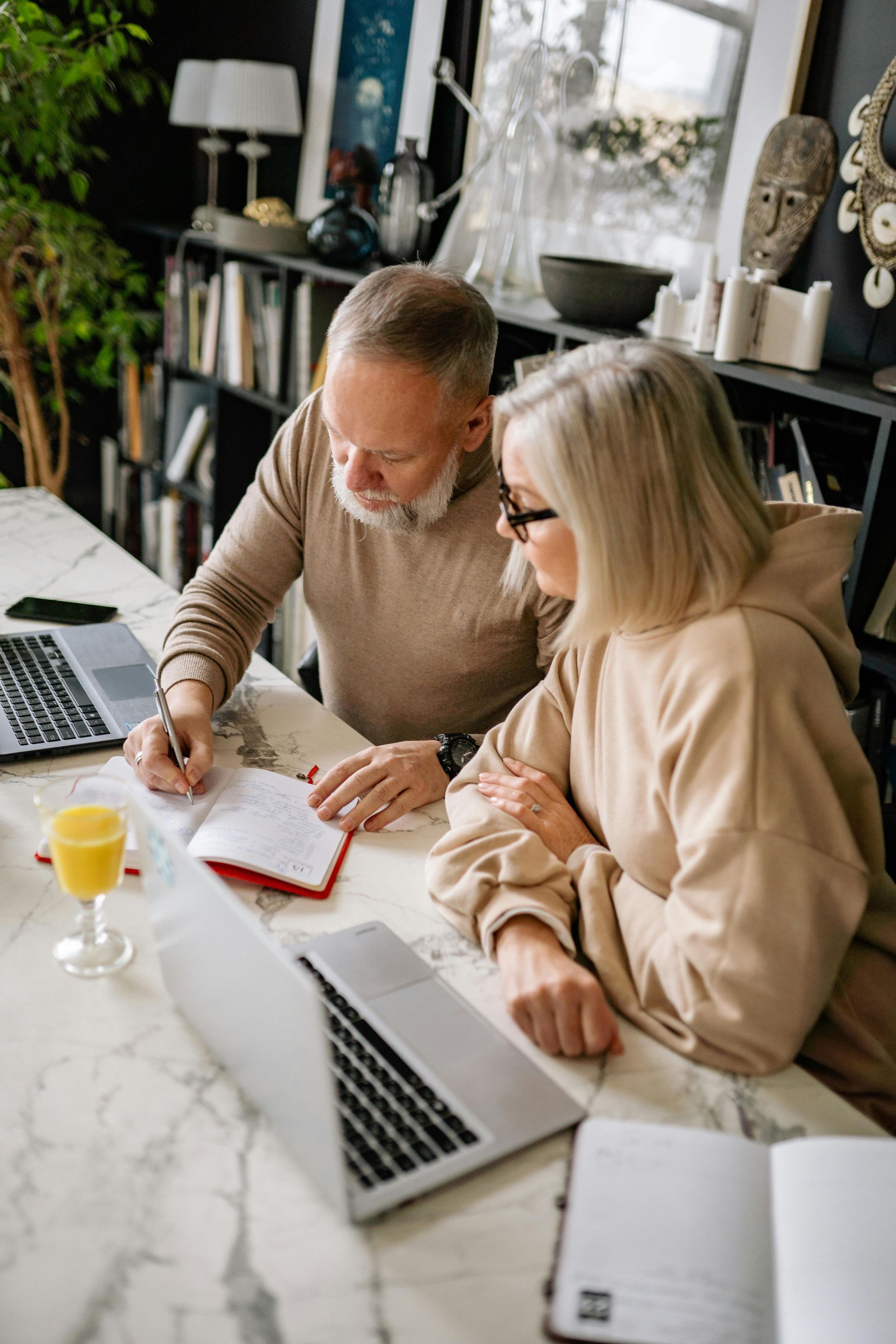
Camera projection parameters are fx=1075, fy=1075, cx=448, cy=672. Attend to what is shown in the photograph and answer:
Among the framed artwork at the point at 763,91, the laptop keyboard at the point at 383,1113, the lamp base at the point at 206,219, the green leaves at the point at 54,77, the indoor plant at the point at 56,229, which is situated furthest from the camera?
the lamp base at the point at 206,219

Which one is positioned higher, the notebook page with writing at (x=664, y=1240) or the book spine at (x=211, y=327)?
the book spine at (x=211, y=327)

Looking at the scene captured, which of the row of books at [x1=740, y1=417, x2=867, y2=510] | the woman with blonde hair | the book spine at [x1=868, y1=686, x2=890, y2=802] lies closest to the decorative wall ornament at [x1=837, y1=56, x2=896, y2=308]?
the row of books at [x1=740, y1=417, x2=867, y2=510]

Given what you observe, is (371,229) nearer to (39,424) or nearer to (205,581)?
(39,424)

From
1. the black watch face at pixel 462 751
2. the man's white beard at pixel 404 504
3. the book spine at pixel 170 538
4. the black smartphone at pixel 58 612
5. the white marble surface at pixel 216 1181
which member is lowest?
the book spine at pixel 170 538

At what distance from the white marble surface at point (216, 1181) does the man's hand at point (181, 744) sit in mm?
191

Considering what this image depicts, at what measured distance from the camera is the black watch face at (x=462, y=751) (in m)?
1.45

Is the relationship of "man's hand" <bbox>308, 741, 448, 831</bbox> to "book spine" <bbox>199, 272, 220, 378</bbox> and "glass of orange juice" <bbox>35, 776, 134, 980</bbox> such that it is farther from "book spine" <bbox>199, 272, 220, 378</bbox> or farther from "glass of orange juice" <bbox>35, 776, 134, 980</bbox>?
"book spine" <bbox>199, 272, 220, 378</bbox>

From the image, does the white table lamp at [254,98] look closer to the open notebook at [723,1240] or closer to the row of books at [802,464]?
the row of books at [802,464]

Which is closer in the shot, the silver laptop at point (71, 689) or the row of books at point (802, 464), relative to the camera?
the silver laptop at point (71, 689)

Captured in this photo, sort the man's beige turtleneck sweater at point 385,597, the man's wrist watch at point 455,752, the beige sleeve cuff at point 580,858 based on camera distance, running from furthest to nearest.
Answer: the man's beige turtleneck sweater at point 385,597
the man's wrist watch at point 455,752
the beige sleeve cuff at point 580,858

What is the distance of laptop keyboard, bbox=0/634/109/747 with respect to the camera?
1.47 m

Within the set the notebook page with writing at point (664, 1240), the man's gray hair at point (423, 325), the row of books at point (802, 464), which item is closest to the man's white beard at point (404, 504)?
the man's gray hair at point (423, 325)

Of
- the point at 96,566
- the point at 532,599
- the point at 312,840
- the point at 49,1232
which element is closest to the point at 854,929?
the point at 312,840

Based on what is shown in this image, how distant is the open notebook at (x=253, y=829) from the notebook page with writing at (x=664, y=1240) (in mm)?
452
